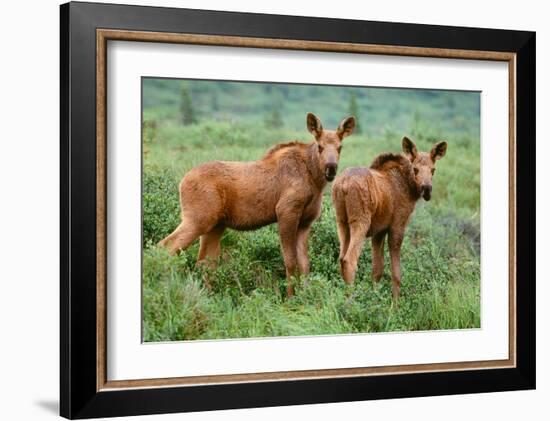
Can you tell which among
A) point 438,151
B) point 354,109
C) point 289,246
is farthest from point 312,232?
point 438,151

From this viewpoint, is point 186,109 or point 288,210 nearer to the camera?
point 186,109

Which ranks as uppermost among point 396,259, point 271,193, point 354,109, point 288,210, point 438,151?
point 354,109

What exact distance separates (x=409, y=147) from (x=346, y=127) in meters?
0.52

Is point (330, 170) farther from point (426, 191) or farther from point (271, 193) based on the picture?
point (426, 191)

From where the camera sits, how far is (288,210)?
7.10 metres

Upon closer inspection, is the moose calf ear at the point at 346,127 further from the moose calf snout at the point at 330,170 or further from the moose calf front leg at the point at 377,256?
the moose calf front leg at the point at 377,256

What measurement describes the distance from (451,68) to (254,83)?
1.45 m

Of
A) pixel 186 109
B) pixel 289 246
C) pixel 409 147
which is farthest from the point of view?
pixel 409 147

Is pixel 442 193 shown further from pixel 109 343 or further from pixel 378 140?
pixel 109 343

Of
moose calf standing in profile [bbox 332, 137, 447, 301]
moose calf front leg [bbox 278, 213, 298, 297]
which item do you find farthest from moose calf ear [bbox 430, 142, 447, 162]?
moose calf front leg [bbox 278, 213, 298, 297]

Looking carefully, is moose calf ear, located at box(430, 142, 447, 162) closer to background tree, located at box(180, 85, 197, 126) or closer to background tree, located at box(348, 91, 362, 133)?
background tree, located at box(348, 91, 362, 133)

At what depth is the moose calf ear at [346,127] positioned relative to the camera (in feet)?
23.5

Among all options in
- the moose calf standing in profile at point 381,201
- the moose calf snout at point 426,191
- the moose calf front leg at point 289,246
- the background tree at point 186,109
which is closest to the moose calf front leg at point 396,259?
the moose calf standing in profile at point 381,201

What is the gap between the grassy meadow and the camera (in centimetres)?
666
